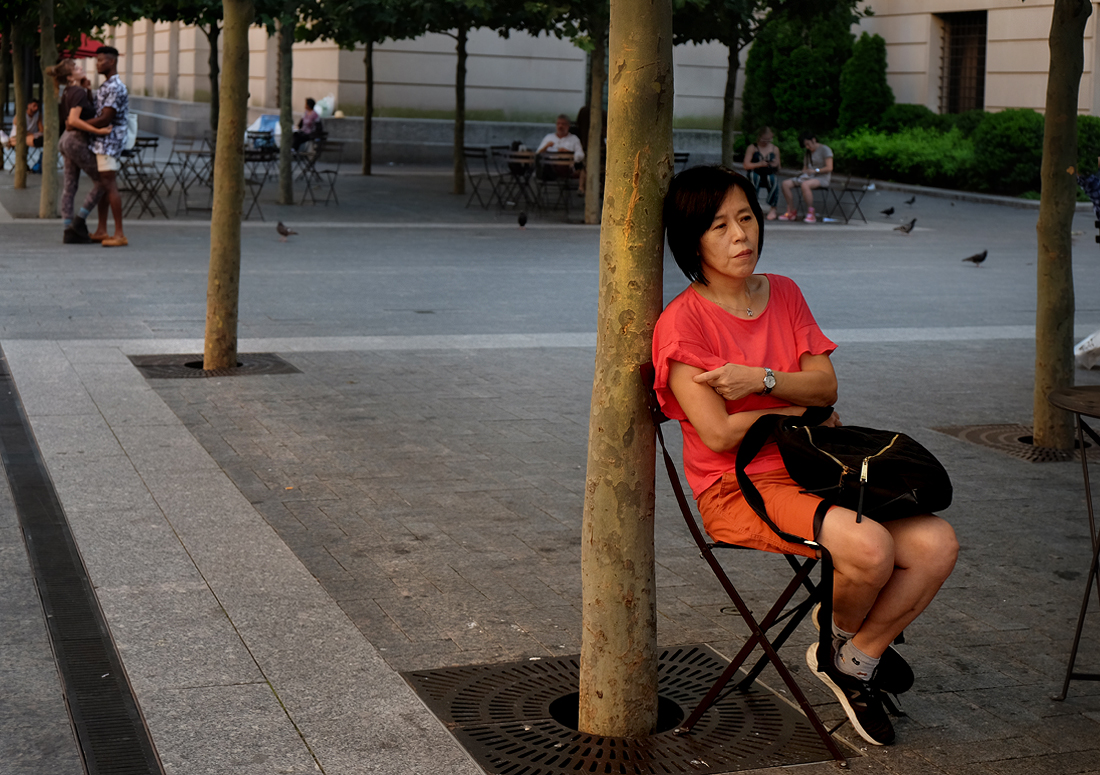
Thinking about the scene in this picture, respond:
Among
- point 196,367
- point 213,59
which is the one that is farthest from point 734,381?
point 213,59

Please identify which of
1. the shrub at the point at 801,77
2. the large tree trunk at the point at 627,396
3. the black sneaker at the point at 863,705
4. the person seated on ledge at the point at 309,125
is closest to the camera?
the large tree trunk at the point at 627,396

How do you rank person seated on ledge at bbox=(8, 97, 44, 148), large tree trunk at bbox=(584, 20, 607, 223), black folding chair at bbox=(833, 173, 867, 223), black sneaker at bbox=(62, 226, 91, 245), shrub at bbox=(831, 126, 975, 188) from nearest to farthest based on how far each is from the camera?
black sneaker at bbox=(62, 226, 91, 245) → large tree trunk at bbox=(584, 20, 607, 223) → black folding chair at bbox=(833, 173, 867, 223) → person seated on ledge at bbox=(8, 97, 44, 148) → shrub at bbox=(831, 126, 975, 188)

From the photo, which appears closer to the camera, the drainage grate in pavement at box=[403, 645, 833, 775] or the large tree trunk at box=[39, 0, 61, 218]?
the drainage grate in pavement at box=[403, 645, 833, 775]

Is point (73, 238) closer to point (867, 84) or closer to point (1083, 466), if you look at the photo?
point (1083, 466)

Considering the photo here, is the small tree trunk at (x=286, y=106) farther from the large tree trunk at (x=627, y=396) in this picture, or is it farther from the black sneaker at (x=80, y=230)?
the large tree trunk at (x=627, y=396)

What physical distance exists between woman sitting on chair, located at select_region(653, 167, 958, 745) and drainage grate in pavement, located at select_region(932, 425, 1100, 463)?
382cm

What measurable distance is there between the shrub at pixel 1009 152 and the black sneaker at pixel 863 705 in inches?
1042

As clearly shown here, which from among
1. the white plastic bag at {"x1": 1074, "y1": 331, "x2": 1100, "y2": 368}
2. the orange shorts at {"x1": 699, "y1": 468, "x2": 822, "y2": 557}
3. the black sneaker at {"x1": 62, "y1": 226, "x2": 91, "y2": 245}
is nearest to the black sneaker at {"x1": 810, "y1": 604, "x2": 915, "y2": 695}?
the orange shorts at {"x1": 699, "y1": 468, "x2": 822, "y2": 557}

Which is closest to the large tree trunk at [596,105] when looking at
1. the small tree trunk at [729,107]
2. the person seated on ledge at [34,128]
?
the small tree trunk at [729,107]

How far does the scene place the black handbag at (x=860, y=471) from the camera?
11.8ft

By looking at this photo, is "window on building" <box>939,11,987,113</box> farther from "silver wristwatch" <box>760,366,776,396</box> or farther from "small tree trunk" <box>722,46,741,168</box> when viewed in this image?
"silver wristwatch" <box>760,366,776,396</box>

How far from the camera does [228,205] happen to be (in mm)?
9359

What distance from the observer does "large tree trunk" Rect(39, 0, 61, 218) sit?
56.2ft

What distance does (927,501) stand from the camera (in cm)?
364
